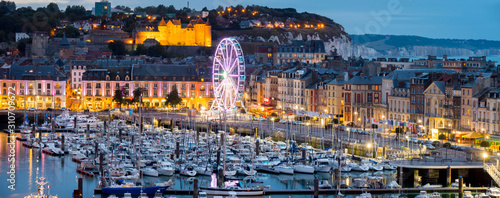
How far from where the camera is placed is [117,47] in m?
111

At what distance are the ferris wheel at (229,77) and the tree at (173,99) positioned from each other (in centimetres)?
560

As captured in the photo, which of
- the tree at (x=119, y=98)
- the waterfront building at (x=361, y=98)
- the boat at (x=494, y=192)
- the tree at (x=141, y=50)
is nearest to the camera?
the boat at (x=494, y=192)

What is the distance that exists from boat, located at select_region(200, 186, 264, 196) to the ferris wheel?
78.0 ft

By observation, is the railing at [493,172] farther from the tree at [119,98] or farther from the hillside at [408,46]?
the hillside at [408,46]

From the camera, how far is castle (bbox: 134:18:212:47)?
120688mm

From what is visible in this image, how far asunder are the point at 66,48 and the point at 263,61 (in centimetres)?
2414

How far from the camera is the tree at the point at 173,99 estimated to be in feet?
227

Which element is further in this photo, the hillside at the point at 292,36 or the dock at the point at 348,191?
the hillside at the point at 292,36

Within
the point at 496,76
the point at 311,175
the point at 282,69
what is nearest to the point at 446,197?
the point at 311,175

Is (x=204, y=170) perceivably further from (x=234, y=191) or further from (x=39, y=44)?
(x=39, y=44)

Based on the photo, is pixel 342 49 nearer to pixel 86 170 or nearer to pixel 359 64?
pixel 359 64

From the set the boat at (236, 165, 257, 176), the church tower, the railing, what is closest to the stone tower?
the church tower

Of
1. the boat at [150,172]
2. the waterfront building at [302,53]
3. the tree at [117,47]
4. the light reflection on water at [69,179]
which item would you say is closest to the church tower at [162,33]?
the tree at [117,47]

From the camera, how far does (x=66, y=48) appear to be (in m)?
104
